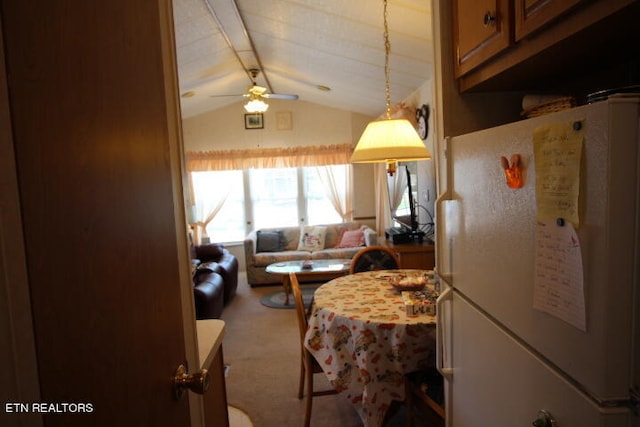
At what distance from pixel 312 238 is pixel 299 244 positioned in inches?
9.6

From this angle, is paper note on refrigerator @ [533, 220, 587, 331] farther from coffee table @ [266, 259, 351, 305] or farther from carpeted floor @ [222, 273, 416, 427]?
coffee table @ [266, 259, 351, 305]

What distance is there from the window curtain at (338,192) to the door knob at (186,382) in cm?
549

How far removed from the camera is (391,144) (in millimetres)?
2090

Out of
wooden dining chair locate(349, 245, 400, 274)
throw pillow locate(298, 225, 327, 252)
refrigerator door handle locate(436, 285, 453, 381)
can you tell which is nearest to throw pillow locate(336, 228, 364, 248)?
throw pillow locate(298, 225, 327, 252)

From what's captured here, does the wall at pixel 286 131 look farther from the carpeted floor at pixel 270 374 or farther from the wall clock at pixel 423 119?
the carpeted floor at pixel 270 374

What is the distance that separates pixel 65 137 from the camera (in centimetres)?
54

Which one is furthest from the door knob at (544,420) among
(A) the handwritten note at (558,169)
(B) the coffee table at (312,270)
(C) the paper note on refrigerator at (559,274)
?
(B) the coffee table at (312,270)

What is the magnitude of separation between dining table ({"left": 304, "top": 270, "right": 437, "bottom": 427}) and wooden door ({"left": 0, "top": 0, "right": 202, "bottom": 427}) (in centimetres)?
107

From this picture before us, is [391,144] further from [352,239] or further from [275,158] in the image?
[275,158]

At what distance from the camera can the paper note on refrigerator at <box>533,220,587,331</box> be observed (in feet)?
2.35

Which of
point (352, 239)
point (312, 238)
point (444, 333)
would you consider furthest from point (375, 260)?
point (312, 238)

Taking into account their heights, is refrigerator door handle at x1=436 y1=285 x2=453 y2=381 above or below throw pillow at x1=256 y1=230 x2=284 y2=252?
above

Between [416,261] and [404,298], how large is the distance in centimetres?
154

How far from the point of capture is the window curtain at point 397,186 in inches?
179
